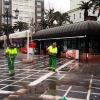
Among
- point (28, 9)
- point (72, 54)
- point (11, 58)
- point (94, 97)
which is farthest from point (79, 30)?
point (28, 9)

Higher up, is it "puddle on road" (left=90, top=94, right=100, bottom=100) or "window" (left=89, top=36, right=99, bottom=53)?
"window" (left=89, top=36, right=99, bottom=53)

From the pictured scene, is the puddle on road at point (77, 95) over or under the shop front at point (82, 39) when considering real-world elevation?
under

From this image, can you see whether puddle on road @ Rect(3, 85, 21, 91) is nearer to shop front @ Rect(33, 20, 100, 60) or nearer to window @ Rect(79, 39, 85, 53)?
shop front @ Rect(33, 20, 100, 60)

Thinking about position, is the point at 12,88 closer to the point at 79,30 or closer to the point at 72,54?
the point at 79,30

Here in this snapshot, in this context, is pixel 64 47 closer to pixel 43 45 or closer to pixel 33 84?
pixel 43 45

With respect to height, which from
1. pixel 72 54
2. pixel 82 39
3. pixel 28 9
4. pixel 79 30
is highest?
A: pixel 28 9

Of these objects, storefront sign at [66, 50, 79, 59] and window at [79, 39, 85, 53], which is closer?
storefront sign at [66, 50, 79, 59]

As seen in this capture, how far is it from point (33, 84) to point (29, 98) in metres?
2.24

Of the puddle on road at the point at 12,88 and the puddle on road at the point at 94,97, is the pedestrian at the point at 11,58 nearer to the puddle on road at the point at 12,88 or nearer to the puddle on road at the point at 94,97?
the puddle on road at the point at 12,88

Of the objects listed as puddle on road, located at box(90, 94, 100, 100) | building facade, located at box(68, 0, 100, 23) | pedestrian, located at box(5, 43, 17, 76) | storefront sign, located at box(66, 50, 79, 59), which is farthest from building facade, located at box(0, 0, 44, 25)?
puddle on road, located at box(90, 94, 100, 100)

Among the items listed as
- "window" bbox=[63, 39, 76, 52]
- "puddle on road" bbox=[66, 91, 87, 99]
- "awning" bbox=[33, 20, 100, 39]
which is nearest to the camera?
"puddle on road" bbox=[66, 91, 87, 99]

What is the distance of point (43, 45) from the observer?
110 ft

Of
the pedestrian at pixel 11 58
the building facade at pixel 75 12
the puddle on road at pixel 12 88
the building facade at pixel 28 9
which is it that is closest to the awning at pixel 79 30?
the pedestrian at pixel 11 58

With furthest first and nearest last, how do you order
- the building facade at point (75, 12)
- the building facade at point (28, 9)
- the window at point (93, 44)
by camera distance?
the building facade at point (28, 9)
the building facade at point (75, 12)
the window at point (93, 44)
